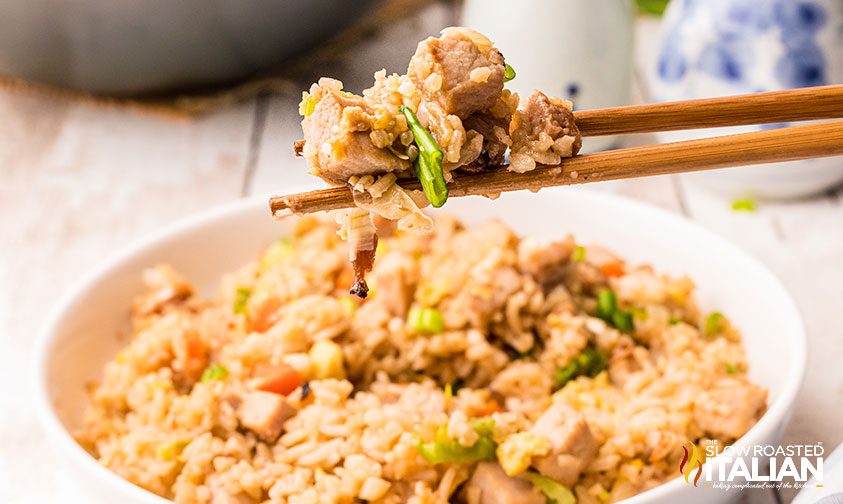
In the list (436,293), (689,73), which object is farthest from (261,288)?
(689,73)

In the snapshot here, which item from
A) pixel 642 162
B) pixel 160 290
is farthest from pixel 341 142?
pixel 160 290

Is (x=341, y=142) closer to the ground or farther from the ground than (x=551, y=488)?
farther from the ground

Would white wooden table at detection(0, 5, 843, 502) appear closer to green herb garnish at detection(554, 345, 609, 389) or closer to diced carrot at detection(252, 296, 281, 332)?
green herb garnish at detection(554, 345, 609, 389)

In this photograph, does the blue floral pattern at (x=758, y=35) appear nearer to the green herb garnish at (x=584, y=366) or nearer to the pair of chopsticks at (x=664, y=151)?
the green herb garnish at (x=584, y=366)

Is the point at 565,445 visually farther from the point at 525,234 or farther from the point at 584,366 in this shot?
the point at 525,234

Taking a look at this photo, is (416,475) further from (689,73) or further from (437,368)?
(689,73)
